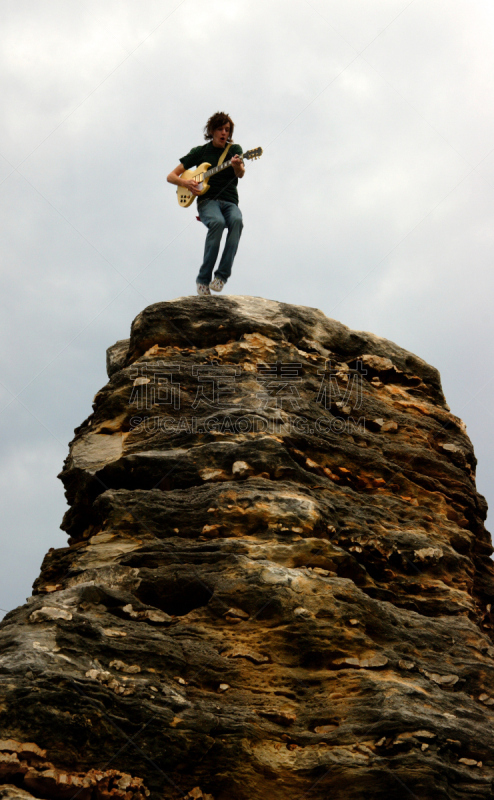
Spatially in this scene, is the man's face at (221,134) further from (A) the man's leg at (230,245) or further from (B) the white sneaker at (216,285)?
(B) the white sneaker at (216,285)

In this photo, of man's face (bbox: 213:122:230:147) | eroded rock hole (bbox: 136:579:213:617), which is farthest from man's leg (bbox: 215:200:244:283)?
eroded rock hole (bbox: 136:579:213:617)

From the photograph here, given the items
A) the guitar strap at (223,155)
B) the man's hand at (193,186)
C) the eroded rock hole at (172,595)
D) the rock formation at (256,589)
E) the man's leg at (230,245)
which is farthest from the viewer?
the guitar strap at (223,155)

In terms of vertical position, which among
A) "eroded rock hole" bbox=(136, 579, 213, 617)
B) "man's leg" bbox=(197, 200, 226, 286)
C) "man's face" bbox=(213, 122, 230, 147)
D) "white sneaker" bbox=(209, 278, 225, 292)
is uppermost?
"man's face" bbox=(213, 122, 230, 147)

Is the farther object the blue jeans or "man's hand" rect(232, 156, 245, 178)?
"man's hand" rect(232, 156, 245, 178)

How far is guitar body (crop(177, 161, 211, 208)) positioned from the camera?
11.4 metres

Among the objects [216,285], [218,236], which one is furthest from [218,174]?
[216,285]

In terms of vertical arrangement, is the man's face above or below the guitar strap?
above

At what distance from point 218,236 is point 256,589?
603 centimetres

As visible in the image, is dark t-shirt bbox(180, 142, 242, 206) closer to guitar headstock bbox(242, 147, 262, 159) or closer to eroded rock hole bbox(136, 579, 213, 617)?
guitar headstock bbox(242, 147, 262, 159)

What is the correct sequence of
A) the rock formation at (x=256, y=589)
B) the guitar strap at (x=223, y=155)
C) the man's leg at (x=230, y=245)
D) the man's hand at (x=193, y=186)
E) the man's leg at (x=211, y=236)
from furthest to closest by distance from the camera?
the guitar strap at (x=223, y=155) < the man's hand at (x=193, y=186) < the man's leg at (x=230, y=245) < the man's leg at (x=211, y=236) < the rock formation at (x=256, y=589)

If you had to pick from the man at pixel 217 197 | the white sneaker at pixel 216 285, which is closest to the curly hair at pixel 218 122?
the man at pixel 217 197

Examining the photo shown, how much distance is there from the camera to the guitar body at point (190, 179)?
11438mm

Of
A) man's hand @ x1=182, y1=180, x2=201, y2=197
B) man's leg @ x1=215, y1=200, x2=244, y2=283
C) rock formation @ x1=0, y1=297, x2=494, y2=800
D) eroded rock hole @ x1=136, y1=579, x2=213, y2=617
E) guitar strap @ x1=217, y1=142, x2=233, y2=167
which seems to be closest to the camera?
rock formation @ x1=0, y1=297, x2=494, y2=800

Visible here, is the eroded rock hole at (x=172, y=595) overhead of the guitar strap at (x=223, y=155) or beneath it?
beneath
